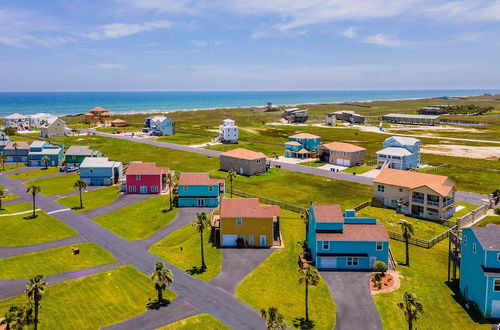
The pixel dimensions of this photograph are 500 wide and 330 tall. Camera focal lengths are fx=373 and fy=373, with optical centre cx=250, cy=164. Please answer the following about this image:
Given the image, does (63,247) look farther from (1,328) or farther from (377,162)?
(377,162)

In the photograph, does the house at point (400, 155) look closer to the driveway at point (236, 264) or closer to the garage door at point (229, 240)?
the garage door at point (229, 240)

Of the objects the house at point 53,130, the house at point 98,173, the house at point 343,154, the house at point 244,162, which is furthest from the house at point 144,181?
the house at point 53,130

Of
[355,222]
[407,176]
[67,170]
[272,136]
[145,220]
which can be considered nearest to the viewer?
[355,222]

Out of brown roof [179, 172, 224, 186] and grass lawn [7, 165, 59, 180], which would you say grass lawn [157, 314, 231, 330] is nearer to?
brown roof [179, 172, 224, 186]

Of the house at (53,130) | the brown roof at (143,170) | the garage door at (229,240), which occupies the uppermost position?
the house at (53,130)

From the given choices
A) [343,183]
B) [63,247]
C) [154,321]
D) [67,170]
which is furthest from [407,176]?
[67,170]

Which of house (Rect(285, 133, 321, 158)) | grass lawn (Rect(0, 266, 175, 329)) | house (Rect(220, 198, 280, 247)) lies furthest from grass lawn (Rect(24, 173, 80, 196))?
house (Rect(285, 133, 321, 158))
